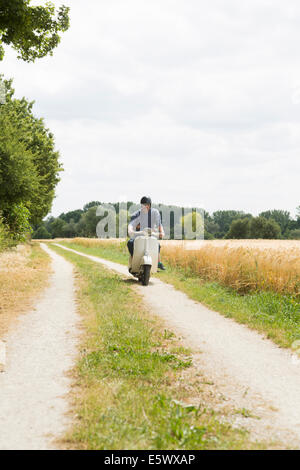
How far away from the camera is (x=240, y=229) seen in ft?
318

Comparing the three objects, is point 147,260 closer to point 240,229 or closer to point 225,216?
point 240,229

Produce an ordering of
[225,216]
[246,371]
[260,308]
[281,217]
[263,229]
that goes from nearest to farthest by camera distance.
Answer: [246,371]
[260,308]
[263,229]
[281,217]
[225,216]

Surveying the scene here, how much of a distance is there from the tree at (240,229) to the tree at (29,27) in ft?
285

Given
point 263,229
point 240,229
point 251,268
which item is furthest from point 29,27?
point 240,229

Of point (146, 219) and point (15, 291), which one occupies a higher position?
point (146, 219)

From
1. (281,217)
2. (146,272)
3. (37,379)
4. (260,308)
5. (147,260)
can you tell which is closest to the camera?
(37,379)

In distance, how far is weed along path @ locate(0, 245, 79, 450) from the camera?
10.1ft

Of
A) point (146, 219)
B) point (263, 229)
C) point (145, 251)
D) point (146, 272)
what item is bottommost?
point (146, 272)

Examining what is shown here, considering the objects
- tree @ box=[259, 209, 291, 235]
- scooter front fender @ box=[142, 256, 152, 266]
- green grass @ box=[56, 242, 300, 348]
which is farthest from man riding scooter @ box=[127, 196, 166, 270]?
tree @ box=[259, 209, 291, 235]

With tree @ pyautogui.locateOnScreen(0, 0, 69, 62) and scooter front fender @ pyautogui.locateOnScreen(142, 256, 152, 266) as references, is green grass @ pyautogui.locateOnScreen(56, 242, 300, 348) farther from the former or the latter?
tree @ pyautogui.locateOnScreen(0, 0, 69, 62)

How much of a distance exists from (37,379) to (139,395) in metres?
1.31

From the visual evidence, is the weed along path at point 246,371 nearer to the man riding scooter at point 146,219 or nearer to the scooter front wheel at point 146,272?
the scooter front wheel at point 146,272

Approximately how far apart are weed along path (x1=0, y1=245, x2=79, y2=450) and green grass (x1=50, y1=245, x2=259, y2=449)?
18 centimetres

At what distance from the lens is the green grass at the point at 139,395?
9.42 ft
